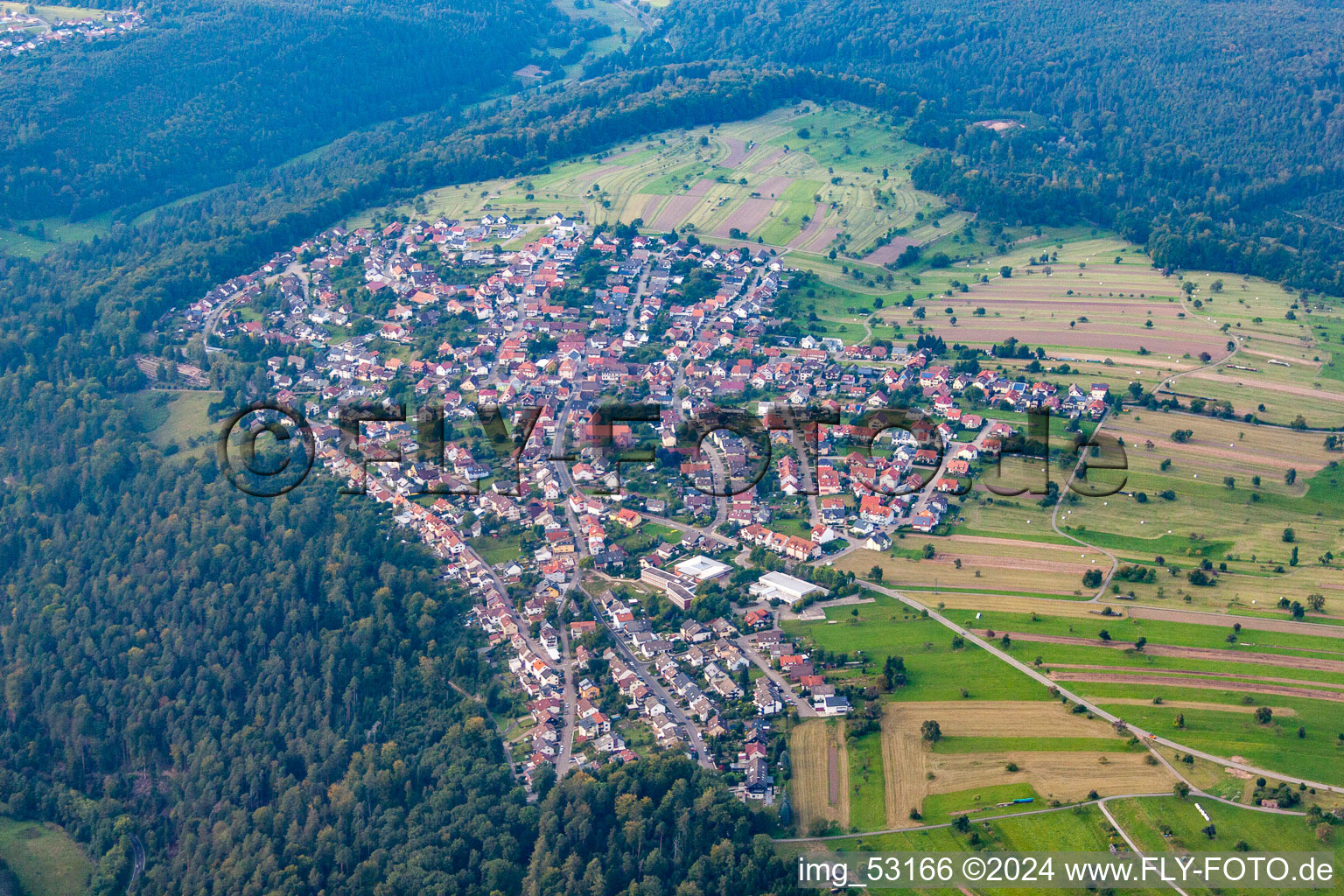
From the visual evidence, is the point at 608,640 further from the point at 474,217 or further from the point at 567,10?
the point at 567,10

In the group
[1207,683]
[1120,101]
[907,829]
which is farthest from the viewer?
[1120,101]

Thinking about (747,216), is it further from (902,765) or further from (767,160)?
(902,765)

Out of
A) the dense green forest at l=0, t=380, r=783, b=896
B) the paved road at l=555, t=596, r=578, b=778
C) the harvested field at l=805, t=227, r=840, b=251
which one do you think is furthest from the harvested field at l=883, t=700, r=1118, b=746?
the harvested field at l=805, t=227, r=840, b=251

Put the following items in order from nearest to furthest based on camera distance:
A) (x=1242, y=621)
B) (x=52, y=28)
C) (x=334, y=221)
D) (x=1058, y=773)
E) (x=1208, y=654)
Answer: (x=1058, y=773) < (x=1208, y=654) < (x=1242, y=621) < (x=334, y=221) < (x=52, y=28)

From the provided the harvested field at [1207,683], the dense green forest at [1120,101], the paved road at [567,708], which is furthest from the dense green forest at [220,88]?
the harvested field at [1207,683]

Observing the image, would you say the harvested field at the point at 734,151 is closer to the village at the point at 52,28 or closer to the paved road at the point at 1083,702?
the paved road at the point at 1083,702

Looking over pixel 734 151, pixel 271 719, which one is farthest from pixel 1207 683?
pixel 734 151

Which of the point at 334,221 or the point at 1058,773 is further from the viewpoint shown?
the point at 334,221

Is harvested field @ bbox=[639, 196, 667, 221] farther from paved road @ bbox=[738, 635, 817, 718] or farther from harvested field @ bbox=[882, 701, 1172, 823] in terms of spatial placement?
harvested field @ bbox=[882, 701, 1172, 823]
